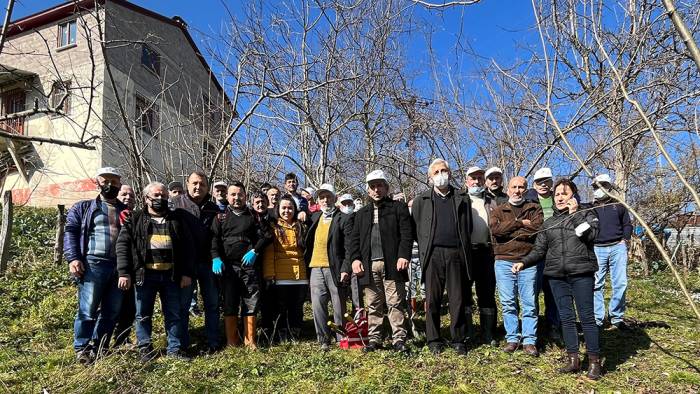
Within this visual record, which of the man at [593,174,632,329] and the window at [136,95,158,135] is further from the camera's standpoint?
the window at [136,95,158,135]

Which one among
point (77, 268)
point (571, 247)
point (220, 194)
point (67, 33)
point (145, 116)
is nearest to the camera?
point (571, 247)

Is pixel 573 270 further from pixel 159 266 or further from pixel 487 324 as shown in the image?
pixel 159 266

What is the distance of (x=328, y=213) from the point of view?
5453 mm

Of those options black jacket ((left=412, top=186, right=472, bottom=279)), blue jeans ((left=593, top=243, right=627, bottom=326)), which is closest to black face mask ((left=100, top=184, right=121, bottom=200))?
black jacket ((left=412, top=186, right=472, bottom=279))

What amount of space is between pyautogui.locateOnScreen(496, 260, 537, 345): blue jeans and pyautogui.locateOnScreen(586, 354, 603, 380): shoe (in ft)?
2.14

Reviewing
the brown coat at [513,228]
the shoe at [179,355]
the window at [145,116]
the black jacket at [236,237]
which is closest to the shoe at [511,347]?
the brown coat at [513,228]

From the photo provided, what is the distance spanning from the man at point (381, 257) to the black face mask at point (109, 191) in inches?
104

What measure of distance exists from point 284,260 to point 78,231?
2.19 m

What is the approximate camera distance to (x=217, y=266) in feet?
16.6

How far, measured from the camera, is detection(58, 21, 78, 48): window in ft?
58.1

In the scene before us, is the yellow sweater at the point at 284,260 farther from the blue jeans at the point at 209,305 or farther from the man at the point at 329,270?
the blue jeans at the point at 209,305

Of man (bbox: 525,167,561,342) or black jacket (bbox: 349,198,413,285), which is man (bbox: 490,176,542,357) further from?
black jacket (bbox: 349,198,413,285)

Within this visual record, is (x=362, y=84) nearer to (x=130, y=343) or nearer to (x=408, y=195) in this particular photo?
(x=408, y=195)

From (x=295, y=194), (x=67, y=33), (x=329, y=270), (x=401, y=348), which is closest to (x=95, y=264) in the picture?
(x=329, y=270)
